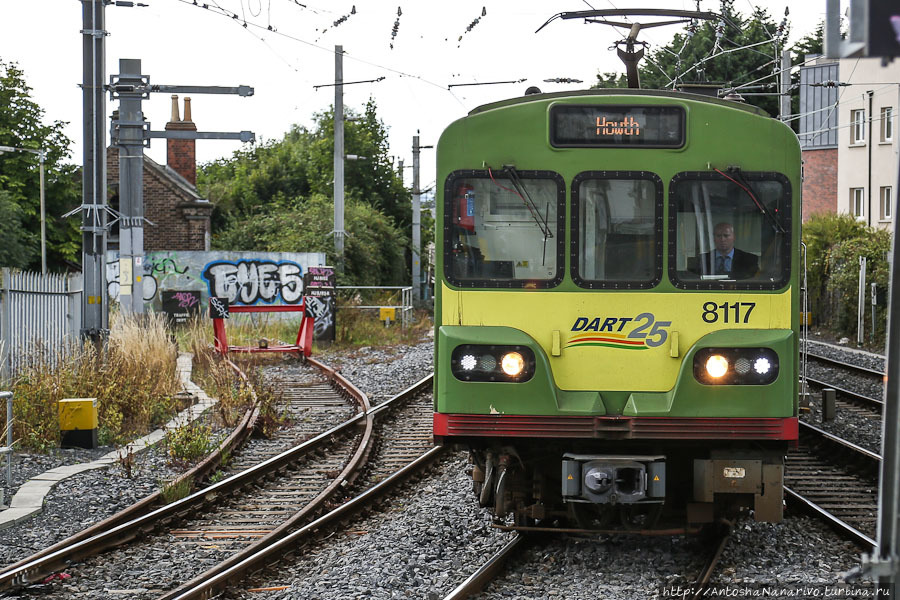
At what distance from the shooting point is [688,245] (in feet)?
22.2

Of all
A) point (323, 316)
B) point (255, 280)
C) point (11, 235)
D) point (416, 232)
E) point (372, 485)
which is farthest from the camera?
point (11, 235)

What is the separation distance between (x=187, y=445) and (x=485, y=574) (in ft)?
17.7

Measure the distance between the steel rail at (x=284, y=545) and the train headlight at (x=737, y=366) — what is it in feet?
10.3

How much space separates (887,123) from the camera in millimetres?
34781

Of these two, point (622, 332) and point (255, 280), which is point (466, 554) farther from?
point (255, 280)

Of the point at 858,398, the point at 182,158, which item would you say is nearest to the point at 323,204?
the point at 182,158

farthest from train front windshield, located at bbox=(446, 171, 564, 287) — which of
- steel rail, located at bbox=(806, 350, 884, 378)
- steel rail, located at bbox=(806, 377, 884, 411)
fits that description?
steel rail, located at bbox=(806, 350, 884, 378)

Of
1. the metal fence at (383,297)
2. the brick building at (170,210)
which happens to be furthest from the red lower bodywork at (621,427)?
the brick building at (170,210)

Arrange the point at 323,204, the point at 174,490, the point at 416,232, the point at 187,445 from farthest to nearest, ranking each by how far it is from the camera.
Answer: the point at 323,204
the point at 416,232
the point at 187,445
the point at 174,490

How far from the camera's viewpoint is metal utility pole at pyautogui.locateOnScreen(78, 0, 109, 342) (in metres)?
14.3

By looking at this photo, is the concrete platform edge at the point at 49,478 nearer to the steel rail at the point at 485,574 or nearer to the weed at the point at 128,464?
the weed at the point at 128,464

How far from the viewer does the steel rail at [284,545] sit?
641 centimetres

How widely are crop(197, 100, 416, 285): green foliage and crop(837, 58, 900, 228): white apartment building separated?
53.9ft

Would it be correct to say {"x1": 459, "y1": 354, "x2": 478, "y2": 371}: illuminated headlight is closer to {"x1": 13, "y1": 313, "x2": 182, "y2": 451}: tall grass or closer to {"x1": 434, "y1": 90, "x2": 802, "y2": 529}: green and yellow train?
{"x1": 434, "y1": 90, "x2": 802, "y2": 529}: green and yellow train
